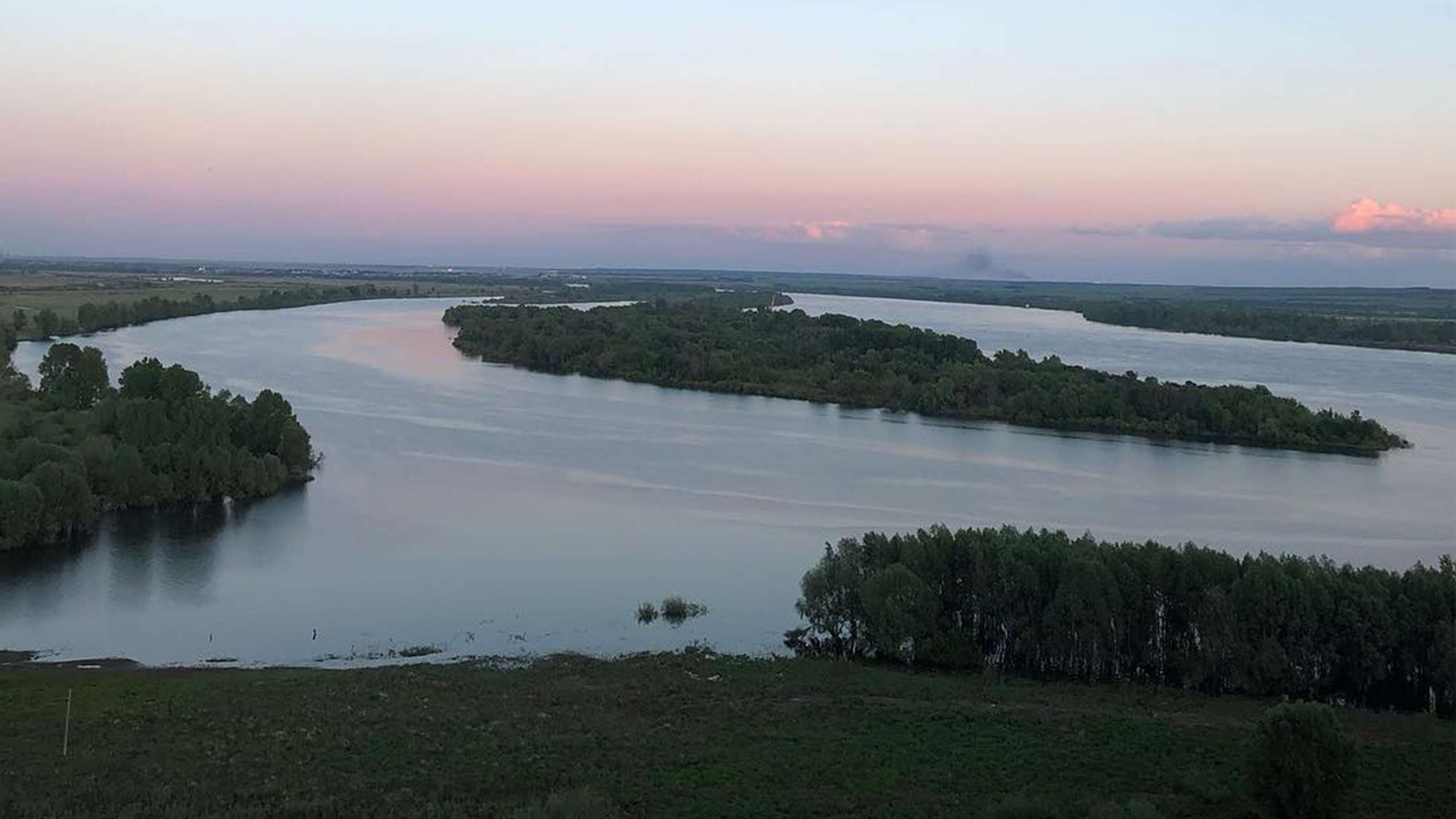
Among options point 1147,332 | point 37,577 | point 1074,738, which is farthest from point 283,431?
point 1147,332

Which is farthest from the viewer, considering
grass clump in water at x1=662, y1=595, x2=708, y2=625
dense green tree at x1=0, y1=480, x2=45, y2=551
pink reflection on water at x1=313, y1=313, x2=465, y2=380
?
pink reflection on water at x1=313, y1=313, x2=465, y2=380

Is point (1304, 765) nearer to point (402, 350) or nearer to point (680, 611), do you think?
point (680, 611)

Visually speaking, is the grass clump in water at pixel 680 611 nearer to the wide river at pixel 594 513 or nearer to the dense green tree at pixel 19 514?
the wide river at pixel 594 513

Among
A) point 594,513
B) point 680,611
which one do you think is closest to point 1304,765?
point 680,611

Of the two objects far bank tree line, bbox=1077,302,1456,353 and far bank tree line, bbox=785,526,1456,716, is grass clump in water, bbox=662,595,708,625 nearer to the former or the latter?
far bank tree line, bbox=785,526,1456,716

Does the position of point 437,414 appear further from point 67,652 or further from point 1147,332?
point 1147,332

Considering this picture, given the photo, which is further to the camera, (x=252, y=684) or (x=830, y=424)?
(x=830, y=424)

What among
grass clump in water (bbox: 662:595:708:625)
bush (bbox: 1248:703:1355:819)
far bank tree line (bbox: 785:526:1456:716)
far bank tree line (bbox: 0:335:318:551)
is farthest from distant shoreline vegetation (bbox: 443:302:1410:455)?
bush (bbox: 1248:703:1355:819)
